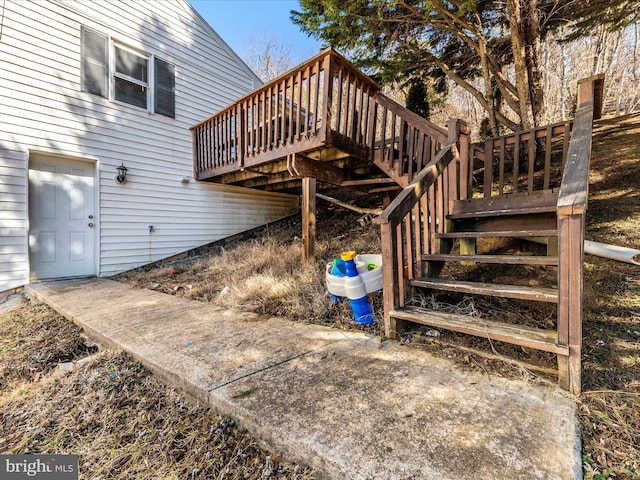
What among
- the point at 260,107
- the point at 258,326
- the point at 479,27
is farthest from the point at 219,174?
the point at 479,27

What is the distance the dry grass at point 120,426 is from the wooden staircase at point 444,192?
1.28 m

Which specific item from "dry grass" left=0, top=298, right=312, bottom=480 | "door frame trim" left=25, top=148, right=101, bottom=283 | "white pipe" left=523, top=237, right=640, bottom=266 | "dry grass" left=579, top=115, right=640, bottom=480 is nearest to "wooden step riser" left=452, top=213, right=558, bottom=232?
"white pipe" left=523, top=237, right=640, bottom=266

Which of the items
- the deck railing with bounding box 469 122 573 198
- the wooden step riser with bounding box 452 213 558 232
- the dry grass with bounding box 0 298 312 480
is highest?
the deck railing with bounding box 469 122 573 198

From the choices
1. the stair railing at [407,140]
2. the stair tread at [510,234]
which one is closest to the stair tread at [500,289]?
the stair tread at [510,234]

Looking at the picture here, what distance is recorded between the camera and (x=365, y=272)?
7.84 feet

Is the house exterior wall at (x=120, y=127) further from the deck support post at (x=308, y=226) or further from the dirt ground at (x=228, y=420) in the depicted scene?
the deck support post at (x=308, y=226)

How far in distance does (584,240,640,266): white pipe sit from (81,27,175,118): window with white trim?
22.3ft

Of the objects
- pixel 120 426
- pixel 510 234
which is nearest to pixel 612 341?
pixel 510 234

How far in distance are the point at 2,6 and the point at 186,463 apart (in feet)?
20.8

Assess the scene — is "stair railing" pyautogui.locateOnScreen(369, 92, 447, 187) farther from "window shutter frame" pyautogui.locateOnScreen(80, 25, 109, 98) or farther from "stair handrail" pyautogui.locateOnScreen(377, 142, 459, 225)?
"window shutter frame" pyautogui.locateOnScreen(80, 25, 109, 98)

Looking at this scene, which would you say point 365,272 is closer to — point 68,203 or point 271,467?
point 271,467

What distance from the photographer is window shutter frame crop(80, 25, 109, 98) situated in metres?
4.78

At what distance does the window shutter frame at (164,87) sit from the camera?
5.62 metres

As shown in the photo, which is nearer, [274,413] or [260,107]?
[274,413]
